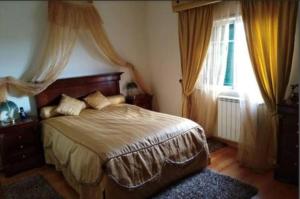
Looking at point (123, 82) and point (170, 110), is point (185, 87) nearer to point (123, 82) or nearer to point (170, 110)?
point (170, 110)

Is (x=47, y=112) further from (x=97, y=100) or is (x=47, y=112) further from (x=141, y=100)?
(x=141, y=100)

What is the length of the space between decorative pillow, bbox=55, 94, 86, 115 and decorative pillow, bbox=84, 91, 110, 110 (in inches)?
6.9

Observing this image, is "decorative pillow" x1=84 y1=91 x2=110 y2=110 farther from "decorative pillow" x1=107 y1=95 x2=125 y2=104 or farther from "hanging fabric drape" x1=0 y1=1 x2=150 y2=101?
"hanging fabric drape" x1=0 y1=1 x2=150 y2=101

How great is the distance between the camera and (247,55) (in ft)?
10.4

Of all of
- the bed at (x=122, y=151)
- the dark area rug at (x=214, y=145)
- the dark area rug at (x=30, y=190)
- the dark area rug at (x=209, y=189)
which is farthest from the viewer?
the dark area rug at (x=214, y=145)

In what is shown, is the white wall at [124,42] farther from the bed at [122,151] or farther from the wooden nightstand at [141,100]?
the bed at [122,151]

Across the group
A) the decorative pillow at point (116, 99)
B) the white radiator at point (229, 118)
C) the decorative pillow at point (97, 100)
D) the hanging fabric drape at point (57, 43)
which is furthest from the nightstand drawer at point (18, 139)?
the white radiator at point (229, 118)

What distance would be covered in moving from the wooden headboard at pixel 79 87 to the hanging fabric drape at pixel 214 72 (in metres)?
1.50

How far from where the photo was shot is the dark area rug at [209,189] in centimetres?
248

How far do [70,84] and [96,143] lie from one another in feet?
6.06

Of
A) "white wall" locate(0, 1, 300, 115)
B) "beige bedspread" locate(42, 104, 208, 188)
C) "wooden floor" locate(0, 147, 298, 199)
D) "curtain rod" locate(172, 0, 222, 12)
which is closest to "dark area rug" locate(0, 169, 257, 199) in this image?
"wooden floor" locate(0, 147, 298, 199)

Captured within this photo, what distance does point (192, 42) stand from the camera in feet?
12.6

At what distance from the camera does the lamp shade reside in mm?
3270

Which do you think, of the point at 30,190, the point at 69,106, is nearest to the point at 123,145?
the point at 30,190
